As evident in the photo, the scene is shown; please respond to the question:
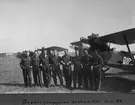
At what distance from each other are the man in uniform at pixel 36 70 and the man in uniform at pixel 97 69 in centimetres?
118

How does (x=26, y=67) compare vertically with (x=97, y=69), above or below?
above

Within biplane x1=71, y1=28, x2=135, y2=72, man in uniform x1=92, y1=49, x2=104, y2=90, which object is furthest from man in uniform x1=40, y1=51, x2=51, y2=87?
man in uniform x1=92, y1=49, x2=104, y2=90

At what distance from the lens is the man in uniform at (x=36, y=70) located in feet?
18.3

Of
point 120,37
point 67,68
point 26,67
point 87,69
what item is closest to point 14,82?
point 26,67

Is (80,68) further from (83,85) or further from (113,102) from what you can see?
(113,102)

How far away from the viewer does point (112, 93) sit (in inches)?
195

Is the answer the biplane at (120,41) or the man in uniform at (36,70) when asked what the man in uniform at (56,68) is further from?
the biplane at (120,41)

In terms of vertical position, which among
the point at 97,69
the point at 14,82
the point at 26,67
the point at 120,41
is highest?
the point at 120,41

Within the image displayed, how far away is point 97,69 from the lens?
5457 millimetres

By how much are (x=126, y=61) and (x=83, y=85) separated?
203cm

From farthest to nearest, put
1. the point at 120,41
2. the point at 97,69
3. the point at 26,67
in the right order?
the point at 120,41
the point at 26,67
the point at 97,69

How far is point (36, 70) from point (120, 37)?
6.81ft

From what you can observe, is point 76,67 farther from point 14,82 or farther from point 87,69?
point 14,82

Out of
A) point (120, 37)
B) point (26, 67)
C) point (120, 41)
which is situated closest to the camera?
point (26, 67)
